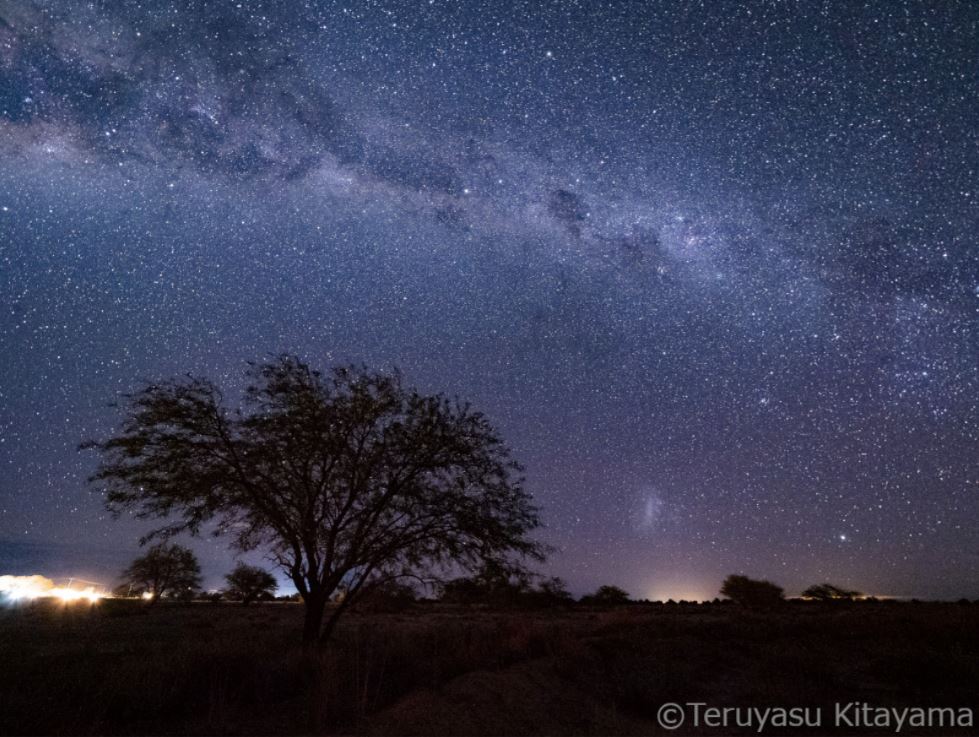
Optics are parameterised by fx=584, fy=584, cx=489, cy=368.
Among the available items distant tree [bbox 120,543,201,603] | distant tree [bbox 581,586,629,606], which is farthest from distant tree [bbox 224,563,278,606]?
distant tree [bbox 581,586,629,606]

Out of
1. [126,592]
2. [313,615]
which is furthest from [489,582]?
[126,592]

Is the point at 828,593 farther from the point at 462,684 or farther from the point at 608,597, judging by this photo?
the point at 462,684

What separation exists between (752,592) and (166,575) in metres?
67.6

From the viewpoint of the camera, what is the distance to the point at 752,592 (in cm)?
6719

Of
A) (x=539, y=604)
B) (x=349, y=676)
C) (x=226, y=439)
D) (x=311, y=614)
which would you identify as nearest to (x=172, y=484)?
(x=226, y=439)

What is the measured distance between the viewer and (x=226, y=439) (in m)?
16.6

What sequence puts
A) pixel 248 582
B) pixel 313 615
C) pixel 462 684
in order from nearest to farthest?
pixel 462 684 → pixel 313 615 → pixel 248 582

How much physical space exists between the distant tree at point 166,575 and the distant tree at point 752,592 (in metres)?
64.2

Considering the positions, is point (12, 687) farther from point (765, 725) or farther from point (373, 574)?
point (765, 725)

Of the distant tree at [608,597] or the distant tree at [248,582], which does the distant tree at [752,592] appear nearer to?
the distant tree at [608,597]

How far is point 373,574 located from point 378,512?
2.45 meters

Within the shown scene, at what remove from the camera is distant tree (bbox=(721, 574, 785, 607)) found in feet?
216

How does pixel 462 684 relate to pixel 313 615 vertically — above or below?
below

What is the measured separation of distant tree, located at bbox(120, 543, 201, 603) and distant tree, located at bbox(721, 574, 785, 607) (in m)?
64.2
